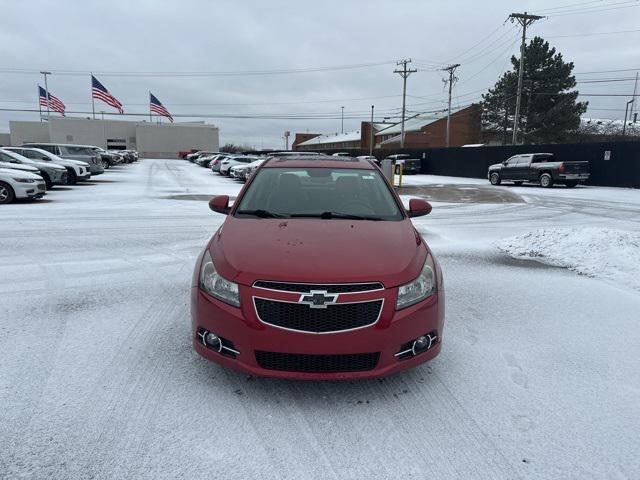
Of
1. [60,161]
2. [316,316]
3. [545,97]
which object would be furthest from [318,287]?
[545,97]

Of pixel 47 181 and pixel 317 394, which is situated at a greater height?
pixel 47 181

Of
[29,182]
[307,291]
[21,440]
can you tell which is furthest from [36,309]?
[29,182]

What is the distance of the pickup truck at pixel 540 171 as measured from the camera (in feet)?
75.2

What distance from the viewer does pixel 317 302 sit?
283 centimetres

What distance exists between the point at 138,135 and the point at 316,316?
302ft

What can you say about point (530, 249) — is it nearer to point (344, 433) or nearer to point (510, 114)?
point (344, 433)

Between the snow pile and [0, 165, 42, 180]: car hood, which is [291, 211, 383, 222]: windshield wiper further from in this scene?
[0, 165, 42, 180]: car hood

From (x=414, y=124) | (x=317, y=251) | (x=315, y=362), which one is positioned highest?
(x=414, y=124)

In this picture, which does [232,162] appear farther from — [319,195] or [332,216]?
[332,216]

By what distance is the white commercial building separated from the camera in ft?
279

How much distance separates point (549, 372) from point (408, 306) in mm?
1452

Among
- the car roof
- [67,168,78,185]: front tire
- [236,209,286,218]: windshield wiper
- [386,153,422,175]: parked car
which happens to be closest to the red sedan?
[236,209,286,218]: windshield wiper

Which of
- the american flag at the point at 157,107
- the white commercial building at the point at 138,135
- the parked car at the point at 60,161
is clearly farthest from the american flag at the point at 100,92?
the white commercial building at the point at 138,135

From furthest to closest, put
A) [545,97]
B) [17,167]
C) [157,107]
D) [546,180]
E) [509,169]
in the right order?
[157,107] < [545,97] < [509,169] < [546,180] < [17,167]
